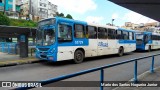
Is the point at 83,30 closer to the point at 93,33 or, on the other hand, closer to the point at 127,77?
the point at 93,33

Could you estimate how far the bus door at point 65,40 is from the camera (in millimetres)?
11789

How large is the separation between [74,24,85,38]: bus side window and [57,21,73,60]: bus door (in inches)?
22.4

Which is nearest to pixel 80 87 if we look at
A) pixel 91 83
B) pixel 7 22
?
pixel 91 83

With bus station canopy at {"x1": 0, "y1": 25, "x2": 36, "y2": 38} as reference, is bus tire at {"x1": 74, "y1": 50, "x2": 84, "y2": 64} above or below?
below

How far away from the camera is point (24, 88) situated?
2.69 metres

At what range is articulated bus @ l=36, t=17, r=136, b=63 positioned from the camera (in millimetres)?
11734

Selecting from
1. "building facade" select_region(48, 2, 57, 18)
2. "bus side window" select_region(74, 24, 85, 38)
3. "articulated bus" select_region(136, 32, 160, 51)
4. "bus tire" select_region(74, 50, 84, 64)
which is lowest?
"bus tire" select_region(74, 50, 84, 64)

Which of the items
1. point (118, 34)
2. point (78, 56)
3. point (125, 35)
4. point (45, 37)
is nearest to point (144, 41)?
point (125, 35)

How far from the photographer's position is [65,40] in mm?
12141

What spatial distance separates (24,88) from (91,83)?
473cm

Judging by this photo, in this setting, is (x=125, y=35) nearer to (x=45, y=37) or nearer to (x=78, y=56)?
(x=78, y=56)

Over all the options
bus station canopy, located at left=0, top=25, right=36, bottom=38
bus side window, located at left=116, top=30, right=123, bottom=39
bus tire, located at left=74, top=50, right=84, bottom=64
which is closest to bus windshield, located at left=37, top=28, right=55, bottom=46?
bus tire, located at left=74, top=50, right=84, bottom=64

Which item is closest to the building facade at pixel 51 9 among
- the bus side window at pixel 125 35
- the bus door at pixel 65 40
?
the bus side window at pixel 125 35

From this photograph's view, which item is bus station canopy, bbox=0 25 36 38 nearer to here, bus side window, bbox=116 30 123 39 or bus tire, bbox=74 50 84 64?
bus tire, bbox=74 50 84 64
